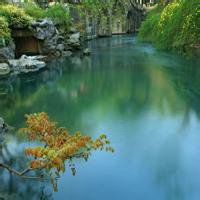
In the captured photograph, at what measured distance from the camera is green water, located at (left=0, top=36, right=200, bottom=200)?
922 centimetres

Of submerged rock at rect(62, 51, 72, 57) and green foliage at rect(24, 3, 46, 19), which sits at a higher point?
green foliage at rect(24, 3, 46, 19)

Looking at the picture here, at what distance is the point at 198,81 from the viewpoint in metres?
21.2

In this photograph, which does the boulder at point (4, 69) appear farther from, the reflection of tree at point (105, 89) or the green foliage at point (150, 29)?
the green foliage at point (150, 29)

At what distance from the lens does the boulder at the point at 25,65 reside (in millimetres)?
25688

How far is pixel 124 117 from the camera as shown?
48.8 feet

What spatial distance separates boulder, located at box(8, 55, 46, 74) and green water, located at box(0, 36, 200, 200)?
0.85 m

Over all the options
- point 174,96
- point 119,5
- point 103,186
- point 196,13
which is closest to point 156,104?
point 174,96

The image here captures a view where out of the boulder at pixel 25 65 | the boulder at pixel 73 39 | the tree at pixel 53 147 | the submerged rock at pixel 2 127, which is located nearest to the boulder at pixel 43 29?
the boulder at pixel 73 39

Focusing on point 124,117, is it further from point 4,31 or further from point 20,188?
point 4,31

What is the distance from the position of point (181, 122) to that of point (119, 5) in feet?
147

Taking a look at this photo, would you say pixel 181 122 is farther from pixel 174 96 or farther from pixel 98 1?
pixel 98 1

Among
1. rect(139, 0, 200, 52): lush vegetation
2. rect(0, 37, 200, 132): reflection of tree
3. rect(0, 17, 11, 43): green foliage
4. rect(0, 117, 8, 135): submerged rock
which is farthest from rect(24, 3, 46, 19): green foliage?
rect(0, 117, 8, 135): submerged rock

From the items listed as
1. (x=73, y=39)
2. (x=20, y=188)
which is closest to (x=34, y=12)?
(x=73, y=39)

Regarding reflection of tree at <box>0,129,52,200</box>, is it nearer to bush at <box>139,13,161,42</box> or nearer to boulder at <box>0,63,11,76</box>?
boulder at <box>0,63,11,76</box>
